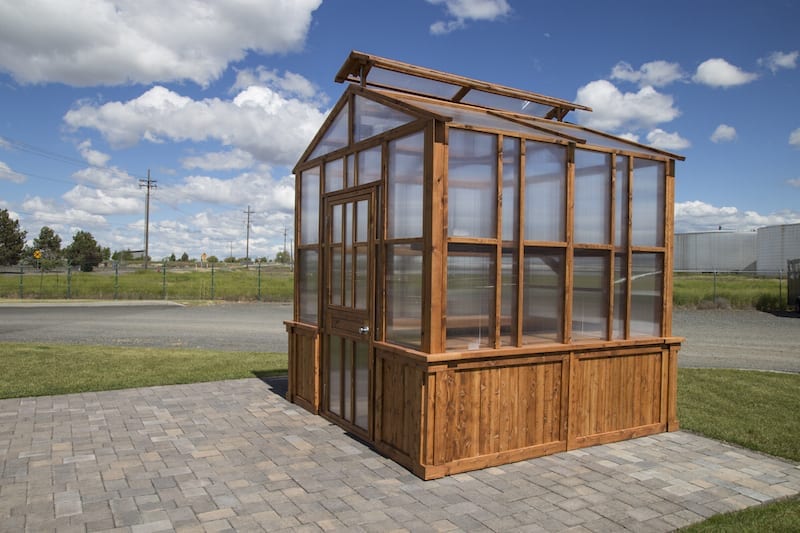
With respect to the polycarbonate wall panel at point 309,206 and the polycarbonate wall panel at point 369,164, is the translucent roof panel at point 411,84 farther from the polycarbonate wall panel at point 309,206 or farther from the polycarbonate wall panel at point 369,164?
the polycarbonate wall panel at point 309,206

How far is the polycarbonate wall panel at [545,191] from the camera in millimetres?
5332

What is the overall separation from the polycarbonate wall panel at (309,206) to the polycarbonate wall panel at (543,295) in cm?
280

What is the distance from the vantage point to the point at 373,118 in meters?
5.85

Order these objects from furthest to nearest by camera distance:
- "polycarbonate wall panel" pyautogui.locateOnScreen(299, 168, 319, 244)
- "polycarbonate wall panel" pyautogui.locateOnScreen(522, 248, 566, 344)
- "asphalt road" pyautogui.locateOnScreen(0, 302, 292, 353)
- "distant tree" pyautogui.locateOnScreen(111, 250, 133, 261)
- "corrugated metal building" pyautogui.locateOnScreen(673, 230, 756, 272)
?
1. "distant tree" pyautogui.locateOnScreen(111, 250, 133, 261)
2. "corrugated metal building" pyautogui.locateOnScreen(673, 230, 756, 272)
3. "asphalt road" pyautogui.locateOnScreen(0, 302, 292, 353)
4. "polycarbonate wall panel" pyautogui.locateOnScreen(299, 168, 319, 244)
5. "polycarbonate wall panel" pyautogui.locateOnScreen(522, 248, 566, 344)

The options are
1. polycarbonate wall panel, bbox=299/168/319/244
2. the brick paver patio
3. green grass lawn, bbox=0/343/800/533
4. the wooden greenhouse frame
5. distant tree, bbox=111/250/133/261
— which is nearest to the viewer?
the brick paver patio

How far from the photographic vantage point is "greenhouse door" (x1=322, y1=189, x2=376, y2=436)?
576cm

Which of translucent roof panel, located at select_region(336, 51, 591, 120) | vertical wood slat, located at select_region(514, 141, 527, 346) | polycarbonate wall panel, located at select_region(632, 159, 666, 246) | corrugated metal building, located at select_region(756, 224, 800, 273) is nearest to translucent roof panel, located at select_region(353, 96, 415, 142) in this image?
translucent roof panel, located at select_region(336, 51, 591, 120)

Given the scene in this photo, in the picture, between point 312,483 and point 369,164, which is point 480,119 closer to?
point 369,164

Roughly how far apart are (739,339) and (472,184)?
12045 mm

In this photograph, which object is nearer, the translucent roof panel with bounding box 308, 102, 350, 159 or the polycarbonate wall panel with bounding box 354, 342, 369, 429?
the polycarbonate wall panel with bounding box 354, 342, 369, 429

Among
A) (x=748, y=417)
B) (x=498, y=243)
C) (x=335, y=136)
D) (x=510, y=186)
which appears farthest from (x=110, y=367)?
(x=748, y=417)

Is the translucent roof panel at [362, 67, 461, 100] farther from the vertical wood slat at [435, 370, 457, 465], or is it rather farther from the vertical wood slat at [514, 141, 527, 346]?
the vertical wood slat at [435, 370, 457, 465]

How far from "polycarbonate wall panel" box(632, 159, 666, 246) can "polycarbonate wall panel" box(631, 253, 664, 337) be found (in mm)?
199

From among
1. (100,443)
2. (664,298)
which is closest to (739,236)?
(664,298)
